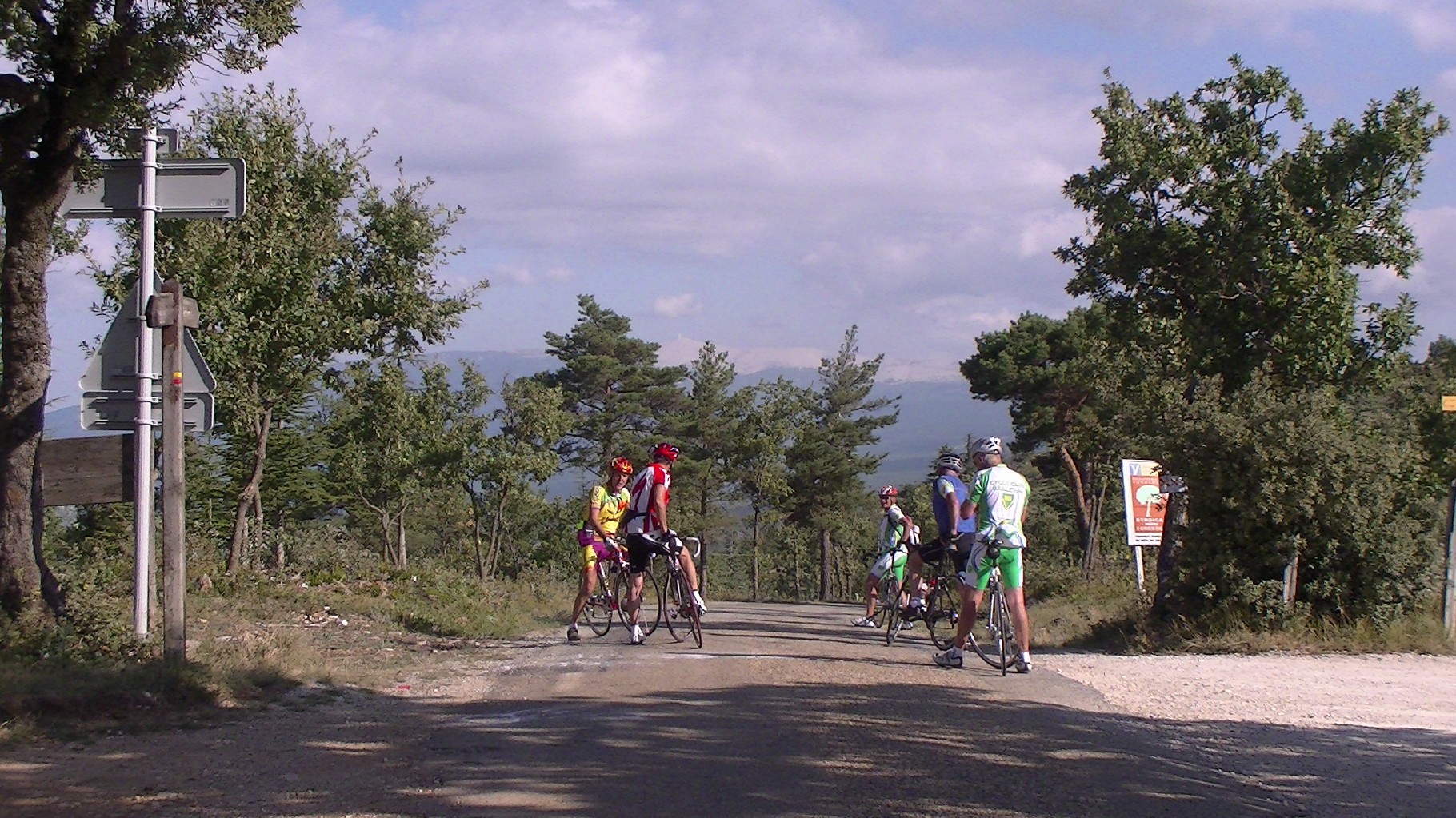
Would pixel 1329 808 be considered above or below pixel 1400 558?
below

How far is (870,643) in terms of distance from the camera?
542 inches

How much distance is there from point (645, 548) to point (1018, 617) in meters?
3.88

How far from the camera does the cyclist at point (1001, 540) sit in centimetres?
1027

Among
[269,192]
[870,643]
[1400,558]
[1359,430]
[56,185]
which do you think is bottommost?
[870,643]

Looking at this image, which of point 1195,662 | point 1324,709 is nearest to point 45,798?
point 1324,709

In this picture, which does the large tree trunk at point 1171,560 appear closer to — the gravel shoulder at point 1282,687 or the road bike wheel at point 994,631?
the gravel shoulder at point 1282,687

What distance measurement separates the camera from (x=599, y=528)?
13.2 meters

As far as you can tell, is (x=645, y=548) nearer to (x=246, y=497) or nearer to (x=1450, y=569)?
(x=246, y=497)

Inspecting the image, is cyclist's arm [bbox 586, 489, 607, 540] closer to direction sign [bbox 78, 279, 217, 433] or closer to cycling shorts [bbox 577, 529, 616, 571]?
cycling shorts [bbox 577, 529, 616, 571]

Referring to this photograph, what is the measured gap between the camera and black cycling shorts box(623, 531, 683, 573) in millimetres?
12391

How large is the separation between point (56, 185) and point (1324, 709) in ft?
32.4

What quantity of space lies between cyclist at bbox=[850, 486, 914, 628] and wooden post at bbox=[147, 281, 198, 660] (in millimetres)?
7758

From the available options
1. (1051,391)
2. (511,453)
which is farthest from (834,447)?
(511,453)

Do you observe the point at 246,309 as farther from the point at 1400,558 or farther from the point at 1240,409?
the point at 1400,558
